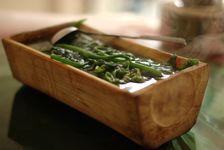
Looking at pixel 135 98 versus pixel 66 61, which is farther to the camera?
pixel 66 61

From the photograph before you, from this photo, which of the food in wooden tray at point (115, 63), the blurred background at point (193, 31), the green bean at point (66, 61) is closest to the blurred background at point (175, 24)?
the blurred background at point (193, 31)

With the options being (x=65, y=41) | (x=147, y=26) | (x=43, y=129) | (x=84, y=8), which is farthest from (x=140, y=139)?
(x=84, y=8)

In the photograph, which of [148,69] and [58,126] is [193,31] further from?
[58,126]

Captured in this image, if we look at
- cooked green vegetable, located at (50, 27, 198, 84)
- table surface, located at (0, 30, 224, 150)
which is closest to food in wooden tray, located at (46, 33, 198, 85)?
cooked green vegetable, located at (50, 27, 198, 84)

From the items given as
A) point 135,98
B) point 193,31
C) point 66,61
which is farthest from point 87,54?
point 193,31

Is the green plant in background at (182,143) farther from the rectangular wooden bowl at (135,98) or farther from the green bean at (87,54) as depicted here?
the green bean at (87,54)
